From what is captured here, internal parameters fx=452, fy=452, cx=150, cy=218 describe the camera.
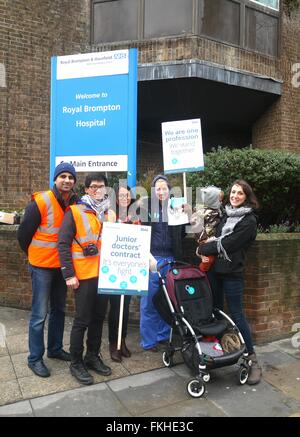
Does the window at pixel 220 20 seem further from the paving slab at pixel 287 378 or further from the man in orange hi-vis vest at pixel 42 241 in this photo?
the paving slab at pixel 287 378

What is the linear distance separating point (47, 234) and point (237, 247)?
1759 mm

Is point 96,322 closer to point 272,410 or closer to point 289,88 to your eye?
point 272,410

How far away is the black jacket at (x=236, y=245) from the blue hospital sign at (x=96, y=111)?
167 centimetres

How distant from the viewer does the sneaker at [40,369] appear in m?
4.20

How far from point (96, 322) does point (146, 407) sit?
95cm

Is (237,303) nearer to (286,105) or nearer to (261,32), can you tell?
(286,105)

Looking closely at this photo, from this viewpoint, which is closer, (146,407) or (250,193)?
(146,407)

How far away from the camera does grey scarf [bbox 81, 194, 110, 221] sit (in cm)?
414

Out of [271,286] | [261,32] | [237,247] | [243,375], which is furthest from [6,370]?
[261,32]

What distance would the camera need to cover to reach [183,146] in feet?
17.7

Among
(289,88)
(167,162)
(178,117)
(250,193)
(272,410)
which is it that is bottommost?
(272,410)

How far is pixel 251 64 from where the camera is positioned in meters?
9.73

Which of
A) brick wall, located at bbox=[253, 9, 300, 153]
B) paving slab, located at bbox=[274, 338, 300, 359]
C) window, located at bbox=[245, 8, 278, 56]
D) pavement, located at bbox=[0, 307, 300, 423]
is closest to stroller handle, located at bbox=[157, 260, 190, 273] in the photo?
pavement, located at bbox=[0, 307, 300, 423]

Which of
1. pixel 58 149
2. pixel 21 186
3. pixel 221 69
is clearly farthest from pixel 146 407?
pixel 221 69
